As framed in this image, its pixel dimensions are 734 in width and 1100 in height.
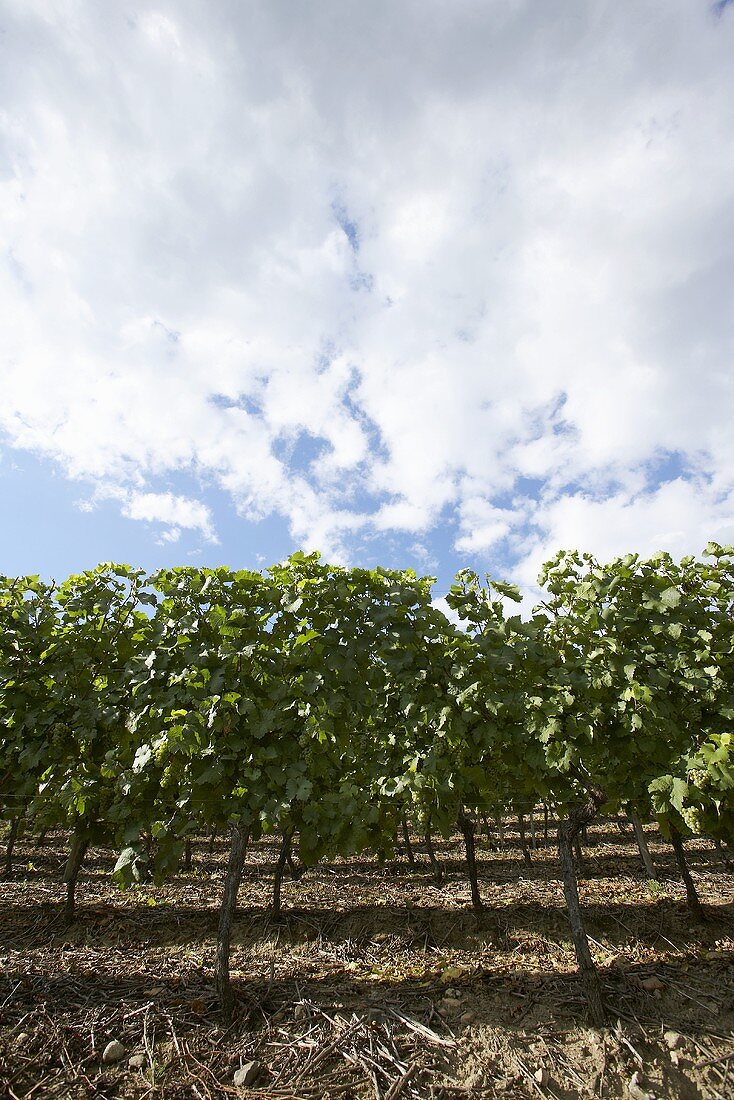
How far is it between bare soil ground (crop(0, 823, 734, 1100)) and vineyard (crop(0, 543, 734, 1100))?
0.04m

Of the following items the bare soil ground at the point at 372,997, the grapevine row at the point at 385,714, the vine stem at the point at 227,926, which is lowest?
the bare soil ground at the point at 372,997

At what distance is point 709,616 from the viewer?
19.3 ft

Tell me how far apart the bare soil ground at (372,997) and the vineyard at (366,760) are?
39mm

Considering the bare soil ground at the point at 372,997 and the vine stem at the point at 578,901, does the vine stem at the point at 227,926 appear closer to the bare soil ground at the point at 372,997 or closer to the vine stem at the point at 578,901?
the bare soil ground at the point at 372,997

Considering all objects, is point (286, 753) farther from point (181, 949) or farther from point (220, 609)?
point (181, 949)

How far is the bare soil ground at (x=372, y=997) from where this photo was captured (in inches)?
162

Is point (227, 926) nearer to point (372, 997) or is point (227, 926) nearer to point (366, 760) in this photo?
point (372, 997)

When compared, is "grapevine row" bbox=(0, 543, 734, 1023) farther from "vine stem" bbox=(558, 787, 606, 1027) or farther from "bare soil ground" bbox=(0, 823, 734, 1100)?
"bare soil ground" bbox=(0, 823, 734, 1100)

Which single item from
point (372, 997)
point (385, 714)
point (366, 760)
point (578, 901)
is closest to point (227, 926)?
point (372, 997)

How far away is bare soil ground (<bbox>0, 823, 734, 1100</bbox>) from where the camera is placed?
412 cm

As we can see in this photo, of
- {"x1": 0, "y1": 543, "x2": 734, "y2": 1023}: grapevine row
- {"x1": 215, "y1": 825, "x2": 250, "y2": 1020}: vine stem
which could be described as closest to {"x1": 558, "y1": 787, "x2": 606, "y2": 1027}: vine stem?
{"x1": 0, "y1": 543, "x2": 734, "y2": 1023}: grapevine row

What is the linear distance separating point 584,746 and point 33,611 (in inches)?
261

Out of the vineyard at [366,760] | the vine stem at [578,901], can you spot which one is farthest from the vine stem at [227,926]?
the vine stem at [578,901]

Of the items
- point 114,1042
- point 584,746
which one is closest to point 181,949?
point 114,1042
